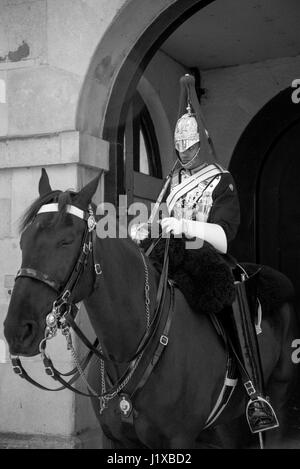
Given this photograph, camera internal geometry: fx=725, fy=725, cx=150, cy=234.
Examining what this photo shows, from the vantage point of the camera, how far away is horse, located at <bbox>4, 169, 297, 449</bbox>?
272 centimetres

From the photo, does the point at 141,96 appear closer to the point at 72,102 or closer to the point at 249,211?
the point at 249,211

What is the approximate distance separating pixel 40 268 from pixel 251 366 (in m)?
1.38

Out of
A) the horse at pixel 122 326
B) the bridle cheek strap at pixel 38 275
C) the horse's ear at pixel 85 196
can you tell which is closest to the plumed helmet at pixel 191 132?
the horse at pixel 122 326

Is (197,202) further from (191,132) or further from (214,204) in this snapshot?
(191,132)

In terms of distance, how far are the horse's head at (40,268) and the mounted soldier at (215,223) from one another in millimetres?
742

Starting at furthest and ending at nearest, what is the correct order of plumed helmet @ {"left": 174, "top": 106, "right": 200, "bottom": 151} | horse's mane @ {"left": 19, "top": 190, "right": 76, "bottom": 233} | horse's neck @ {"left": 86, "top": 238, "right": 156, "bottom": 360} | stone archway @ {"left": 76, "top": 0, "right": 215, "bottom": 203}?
stone archway @ {"left": 76, "top": 0, "right": 215, "bottom": 203} < plumed helmet @ {"left": 174, "top": 106, "right": 200, "bottom": 151} < horse's neck @ {"left": 86, "top": 238, "right": 156, "bottom": 360} < horse's mane @ {"left": 19, "top": 190, "right": 76, "bottom": 233}

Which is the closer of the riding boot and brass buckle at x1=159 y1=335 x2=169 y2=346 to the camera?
brass buckle at x1=159 y1=335 x2=169 y2=346

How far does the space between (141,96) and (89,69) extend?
2050 mm

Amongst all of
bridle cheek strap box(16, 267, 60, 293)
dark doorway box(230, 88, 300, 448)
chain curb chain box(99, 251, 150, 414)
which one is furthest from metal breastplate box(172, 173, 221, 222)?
dark doorway box(230, 88, 300, 448)

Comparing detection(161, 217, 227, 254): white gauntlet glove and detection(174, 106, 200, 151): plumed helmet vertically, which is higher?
detection(174, 106, 200, 151): plumed helmet

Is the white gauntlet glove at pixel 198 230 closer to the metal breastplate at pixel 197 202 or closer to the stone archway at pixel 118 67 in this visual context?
the metal breastplate at pixel 197 202

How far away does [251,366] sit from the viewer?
11.8 feet

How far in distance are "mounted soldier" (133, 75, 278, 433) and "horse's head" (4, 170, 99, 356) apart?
74 centimetres

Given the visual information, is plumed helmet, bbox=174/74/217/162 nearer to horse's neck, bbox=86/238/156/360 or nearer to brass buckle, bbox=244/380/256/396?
horse's neck, bbox=86/238/156/360
